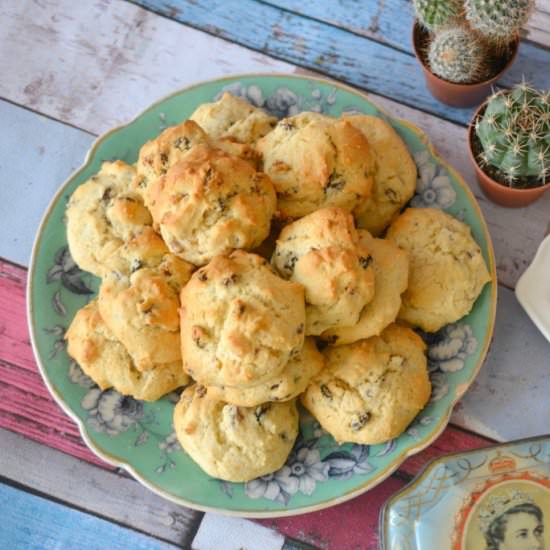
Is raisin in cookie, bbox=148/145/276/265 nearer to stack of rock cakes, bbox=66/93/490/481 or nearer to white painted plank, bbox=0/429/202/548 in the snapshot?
stack of rock cakes, bbox=66/93/490/481

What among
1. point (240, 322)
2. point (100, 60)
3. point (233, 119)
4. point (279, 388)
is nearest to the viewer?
point (240, 322)

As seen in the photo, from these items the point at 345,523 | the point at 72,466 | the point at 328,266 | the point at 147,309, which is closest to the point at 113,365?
the point at 147,309

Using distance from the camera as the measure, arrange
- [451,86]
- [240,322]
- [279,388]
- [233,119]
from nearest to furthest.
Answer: [240,322] < [279,388] < [233,119] < [451,86]

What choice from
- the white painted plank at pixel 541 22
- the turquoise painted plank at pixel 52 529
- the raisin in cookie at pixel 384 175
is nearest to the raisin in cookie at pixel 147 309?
the raisin in cookie at pixel 384 175

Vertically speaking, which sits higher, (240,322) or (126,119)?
(240,322)

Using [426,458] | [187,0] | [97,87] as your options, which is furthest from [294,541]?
[187,0]

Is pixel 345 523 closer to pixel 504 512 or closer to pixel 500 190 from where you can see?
pixel 504 512

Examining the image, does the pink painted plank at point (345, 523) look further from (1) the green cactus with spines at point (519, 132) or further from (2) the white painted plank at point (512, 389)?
(1) the green cactus with spines at point (519, 132)
